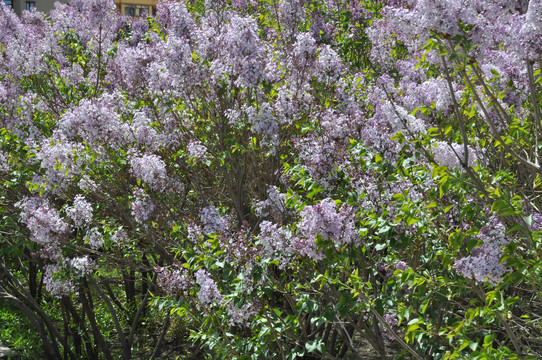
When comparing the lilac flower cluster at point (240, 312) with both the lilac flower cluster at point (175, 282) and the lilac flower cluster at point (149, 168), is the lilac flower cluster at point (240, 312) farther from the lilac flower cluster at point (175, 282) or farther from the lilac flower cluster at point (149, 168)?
the lilac flower cluster at point (149, 168)

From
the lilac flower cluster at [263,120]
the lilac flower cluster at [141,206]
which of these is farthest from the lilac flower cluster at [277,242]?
the lilac flower cluster at [141,206]

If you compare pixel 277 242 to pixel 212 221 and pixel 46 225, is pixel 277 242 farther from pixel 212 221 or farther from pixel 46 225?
pixel 46 225

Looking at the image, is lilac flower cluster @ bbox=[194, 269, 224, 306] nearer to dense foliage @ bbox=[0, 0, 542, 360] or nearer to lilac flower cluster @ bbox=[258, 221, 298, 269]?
dense foliage @ bbox=[0, 0, 542, 360]

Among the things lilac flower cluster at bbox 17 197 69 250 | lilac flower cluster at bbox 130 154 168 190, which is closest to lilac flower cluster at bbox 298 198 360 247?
lilac flower cluster at bbox 130 154 168 190

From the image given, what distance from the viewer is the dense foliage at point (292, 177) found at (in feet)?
9.53

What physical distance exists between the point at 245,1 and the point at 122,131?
3660 mm

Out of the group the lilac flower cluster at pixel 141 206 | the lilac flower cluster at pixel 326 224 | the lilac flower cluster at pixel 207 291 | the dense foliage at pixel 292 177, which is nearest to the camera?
the dense foliage at pixel 292 177

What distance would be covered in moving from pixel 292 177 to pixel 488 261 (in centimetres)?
157

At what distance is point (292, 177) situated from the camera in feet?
13.1

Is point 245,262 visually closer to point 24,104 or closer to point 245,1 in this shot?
point 24,104

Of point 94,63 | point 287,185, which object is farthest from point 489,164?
point 94,63

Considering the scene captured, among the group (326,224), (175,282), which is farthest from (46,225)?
(326,224)

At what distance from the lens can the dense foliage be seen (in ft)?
9.53

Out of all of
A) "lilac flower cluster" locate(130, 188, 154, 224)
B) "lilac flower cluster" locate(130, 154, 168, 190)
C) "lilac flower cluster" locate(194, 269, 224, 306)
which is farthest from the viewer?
"lilac flower cluster" locate(130, 188, 154, 224)
